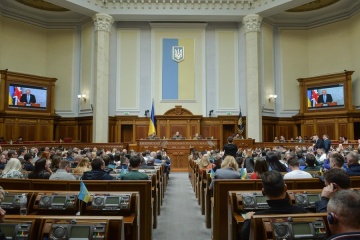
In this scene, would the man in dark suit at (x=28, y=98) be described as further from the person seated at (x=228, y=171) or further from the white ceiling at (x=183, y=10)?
the person seated at (x=228, y=171)

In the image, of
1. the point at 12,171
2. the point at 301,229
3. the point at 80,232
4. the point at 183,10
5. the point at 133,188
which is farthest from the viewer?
the point at 183,10

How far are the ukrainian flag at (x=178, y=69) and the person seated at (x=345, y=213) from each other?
52.5ft

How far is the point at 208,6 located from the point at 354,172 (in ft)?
46.4

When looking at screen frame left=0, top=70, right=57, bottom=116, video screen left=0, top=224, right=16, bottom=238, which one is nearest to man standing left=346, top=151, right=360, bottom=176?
video screen left=0, top=224, right=16, bottom=238

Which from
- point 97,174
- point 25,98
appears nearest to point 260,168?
point 97,174

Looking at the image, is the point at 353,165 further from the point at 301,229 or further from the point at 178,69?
the point at 178,69

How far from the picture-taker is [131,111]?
685 inches

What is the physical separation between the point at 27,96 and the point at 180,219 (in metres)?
13.4

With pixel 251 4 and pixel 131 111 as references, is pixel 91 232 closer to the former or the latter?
pixel 131 111

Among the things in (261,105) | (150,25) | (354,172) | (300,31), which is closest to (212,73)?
(261,105)

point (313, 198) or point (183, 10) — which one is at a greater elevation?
point (183, 10)

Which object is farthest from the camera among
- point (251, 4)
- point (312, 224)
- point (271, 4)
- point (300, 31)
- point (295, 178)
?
point (300, 31)

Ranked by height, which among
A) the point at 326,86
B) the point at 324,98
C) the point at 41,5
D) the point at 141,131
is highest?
the point at 41,5

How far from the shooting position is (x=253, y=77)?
54.0 feet
